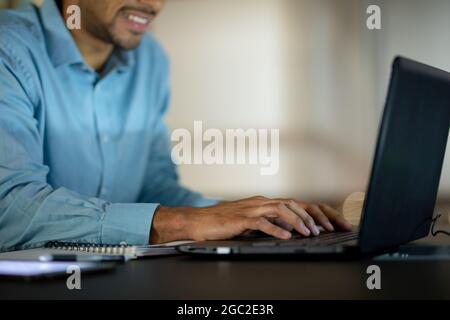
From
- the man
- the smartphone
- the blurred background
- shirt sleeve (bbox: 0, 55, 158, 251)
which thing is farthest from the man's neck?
the smartphone

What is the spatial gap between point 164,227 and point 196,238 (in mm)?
62

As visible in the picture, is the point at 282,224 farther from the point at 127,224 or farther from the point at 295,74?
the point at 295,74

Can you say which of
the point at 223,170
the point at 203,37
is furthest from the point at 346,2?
the point at 223,170

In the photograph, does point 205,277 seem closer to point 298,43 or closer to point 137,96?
point 137,96

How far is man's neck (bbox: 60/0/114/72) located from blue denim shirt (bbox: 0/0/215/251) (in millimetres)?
29

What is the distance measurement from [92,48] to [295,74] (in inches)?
24.3

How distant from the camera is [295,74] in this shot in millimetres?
2047

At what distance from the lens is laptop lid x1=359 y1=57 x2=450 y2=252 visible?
82 centimetres

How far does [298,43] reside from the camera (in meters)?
2.10

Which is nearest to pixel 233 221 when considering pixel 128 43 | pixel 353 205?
pixel 128 43

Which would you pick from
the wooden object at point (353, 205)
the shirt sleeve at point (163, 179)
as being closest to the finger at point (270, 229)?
the shirt sleeve at point (163, 179)

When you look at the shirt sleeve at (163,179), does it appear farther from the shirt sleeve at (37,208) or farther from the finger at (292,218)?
the finger at (292,218)

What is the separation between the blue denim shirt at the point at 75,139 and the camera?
1189 millimetres
